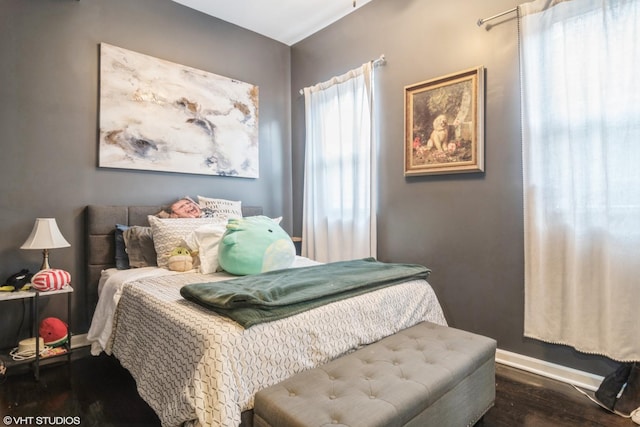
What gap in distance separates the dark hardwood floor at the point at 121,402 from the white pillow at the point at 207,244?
0.83 metres

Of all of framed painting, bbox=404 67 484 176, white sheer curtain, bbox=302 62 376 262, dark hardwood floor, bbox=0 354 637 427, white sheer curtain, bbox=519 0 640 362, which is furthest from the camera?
white sheer curtain, bbox=302 62 376 262

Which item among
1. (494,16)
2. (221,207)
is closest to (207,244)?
(221,207)

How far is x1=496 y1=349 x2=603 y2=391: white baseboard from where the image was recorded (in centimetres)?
205

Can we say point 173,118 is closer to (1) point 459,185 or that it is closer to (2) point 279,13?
(2) point 279,13

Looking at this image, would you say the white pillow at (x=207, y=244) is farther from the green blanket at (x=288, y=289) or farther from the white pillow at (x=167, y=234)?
the green blanket at (x=288, y=289)

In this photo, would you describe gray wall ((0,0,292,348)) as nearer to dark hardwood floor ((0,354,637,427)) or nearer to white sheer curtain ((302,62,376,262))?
dark hardwood floor ((0,354,637,427))

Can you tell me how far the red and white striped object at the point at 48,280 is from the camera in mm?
2193


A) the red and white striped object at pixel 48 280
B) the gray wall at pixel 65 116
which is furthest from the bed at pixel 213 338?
the gray wall at pixel 65 116

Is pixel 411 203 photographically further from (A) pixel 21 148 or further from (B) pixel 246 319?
(A) pixel 21 148

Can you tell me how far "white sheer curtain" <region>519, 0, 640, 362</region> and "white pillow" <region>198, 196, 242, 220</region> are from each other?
2360mm

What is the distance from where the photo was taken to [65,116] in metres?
2.59

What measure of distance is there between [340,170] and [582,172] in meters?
1.93

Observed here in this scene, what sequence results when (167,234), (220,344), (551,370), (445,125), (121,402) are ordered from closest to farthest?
(220,344) < (121,402) < (551,370) < (167,234) < (445,125)

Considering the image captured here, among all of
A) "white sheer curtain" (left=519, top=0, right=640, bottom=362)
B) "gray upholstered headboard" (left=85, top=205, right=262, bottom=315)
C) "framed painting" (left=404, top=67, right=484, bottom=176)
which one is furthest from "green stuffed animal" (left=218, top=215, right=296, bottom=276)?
"white sheer curtain" (left=519, top=0, right=640, bottom=362)
